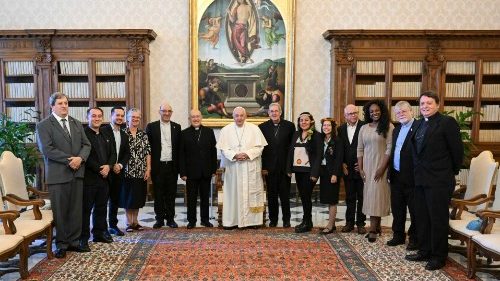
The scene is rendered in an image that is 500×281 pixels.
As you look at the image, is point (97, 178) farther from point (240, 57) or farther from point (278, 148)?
point (240, 57)

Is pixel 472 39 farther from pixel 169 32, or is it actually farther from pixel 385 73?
pixel 169 32

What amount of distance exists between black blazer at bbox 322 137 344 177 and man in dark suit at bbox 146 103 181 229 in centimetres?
193

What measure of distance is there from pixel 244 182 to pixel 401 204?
190 cm

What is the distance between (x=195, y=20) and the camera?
26.0ft

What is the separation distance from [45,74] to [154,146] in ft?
10.7

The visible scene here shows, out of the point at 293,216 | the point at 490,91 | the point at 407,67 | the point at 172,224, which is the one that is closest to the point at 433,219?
the point at 293,216

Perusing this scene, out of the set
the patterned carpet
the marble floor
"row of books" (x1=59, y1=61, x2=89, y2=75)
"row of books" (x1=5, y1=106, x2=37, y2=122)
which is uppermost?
"row of books" (x1=59, y1=61, x2=89, y2=75)

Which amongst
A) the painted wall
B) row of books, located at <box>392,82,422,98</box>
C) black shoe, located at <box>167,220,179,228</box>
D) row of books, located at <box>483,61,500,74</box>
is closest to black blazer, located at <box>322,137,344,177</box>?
black shoe, located at <box>167,220,179,228</box>

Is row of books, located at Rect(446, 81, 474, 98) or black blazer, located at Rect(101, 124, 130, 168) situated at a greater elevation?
row of books, located at Rect(446, 81, 474, 98)

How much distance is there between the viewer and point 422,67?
7.63m

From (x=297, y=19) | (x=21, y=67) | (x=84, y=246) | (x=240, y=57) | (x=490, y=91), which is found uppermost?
(x=297, y=19)

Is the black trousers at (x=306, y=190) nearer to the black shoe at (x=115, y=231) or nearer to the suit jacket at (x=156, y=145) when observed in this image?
the suit jacket at (x=156, y=145)

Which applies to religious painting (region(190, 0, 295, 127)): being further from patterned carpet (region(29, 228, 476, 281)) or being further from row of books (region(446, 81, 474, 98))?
patterned carpet (region(29, 228, 476, 281))

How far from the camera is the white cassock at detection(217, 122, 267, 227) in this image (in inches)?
218
